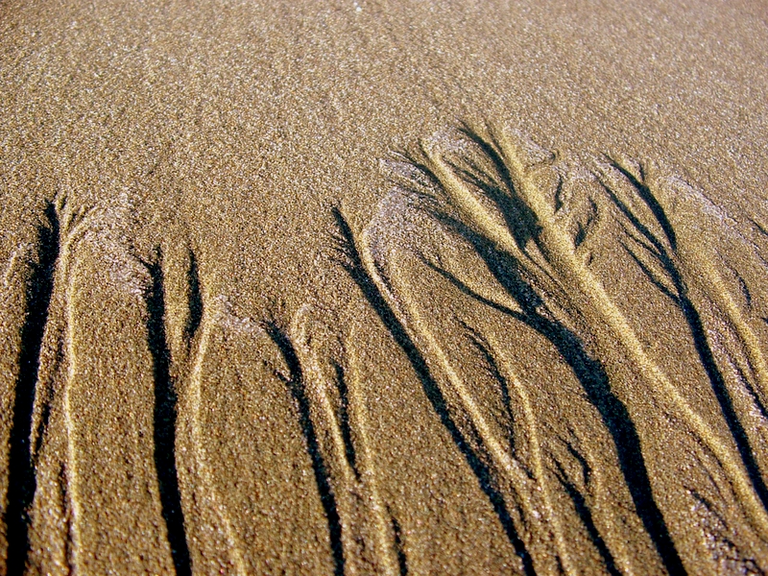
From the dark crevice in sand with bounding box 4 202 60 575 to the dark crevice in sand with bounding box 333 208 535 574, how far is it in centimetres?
85

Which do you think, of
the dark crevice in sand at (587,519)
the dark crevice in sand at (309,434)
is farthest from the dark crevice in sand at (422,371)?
the dark crevice in sand at (309,434)

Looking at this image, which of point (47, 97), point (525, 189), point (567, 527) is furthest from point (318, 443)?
point (47, 97)

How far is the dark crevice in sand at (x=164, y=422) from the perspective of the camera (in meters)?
1.30

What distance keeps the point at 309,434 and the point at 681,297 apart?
127cm

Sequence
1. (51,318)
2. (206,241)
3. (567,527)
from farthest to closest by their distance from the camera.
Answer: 1. (206,241)
2. (51,318)
3. (567,527)

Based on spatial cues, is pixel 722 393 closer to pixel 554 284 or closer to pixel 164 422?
pixel 554 284

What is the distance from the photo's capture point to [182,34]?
2.68 m

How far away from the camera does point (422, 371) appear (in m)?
1.63

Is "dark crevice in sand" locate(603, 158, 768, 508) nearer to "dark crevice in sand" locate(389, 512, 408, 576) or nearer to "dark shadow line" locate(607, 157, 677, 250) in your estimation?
"dark shadow line" locate(607, 157, 677, 250)

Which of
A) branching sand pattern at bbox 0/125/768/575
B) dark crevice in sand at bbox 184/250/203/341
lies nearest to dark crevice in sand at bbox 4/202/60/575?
branching sand pattern at bbox 0/125/768/575

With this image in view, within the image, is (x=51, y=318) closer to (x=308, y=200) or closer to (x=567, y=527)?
(x=308, y=200)

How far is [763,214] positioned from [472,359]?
137cm

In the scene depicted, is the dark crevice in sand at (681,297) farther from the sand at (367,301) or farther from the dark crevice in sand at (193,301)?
the dark crevice in sand at (193,301)

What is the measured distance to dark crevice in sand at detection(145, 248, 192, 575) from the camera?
4.27 feet
